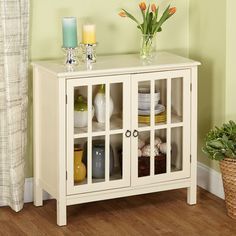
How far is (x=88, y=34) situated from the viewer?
385 centimetres

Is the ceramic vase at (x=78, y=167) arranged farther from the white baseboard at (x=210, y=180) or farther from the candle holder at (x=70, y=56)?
the white baseboard at (x=210, y=180)

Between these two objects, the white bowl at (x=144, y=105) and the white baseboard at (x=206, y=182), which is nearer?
the white bowl at (x=144, y=105)

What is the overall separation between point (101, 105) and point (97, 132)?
14 centimetres

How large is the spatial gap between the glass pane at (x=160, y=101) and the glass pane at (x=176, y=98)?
51mm

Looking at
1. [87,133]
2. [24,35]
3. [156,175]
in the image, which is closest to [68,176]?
[87,133]

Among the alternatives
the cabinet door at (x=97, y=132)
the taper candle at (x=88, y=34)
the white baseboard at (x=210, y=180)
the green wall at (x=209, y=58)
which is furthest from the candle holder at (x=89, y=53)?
the white baseboard at (x=210, y=180)

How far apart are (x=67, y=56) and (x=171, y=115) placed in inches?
25.0

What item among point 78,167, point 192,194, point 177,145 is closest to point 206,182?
point 192,194

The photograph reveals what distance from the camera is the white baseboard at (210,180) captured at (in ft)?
13.7

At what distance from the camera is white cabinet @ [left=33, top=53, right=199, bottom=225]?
12.2 feet

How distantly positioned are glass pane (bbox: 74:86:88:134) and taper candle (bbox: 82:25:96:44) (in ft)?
0.91

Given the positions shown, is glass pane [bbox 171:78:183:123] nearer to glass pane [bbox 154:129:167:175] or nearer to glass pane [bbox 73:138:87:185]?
glass pane [bbox 154:129:167:175]

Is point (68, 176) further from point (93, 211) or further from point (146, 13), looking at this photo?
point (146, 13)

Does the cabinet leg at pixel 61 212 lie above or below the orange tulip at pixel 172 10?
below
